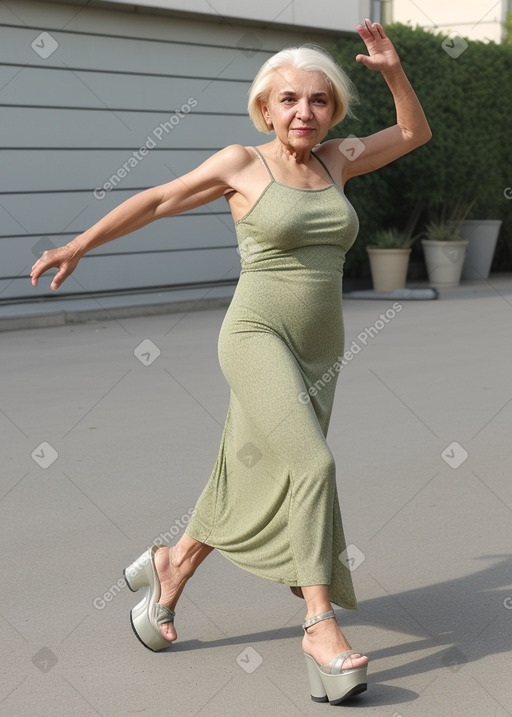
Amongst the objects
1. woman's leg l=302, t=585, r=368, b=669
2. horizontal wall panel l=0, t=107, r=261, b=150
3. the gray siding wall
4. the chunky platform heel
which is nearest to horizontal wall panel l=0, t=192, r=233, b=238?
the gray siding wall

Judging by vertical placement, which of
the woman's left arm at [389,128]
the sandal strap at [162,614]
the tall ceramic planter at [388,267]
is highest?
the woman's left arm at [389,128]

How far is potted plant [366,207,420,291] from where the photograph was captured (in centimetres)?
1633

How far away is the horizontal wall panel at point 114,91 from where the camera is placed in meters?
13.2

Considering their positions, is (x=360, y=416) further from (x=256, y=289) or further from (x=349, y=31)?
(x=349, y=31)

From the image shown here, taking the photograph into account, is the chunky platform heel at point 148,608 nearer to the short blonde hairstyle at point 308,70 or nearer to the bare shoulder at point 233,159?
the bare shoulder at point 233,159

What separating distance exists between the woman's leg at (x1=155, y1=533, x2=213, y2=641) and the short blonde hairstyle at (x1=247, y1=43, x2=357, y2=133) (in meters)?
1.51

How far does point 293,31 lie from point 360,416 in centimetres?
1030

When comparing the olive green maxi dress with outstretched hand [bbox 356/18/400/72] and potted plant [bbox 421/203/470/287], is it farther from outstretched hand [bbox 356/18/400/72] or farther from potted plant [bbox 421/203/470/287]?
potted plant [bbox 421/203/470/287]

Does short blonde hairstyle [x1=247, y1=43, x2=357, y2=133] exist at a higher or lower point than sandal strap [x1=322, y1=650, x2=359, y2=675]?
higher

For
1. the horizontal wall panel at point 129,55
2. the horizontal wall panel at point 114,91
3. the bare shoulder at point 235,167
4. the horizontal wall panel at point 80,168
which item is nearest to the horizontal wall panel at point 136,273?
the horizontal wall panel at point 80,168

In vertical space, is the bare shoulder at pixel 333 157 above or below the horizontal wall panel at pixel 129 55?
below

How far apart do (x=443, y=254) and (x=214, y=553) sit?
13.2m

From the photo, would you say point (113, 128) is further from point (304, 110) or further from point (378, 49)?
point (304, 110)

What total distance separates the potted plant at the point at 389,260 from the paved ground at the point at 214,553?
6611 mm
